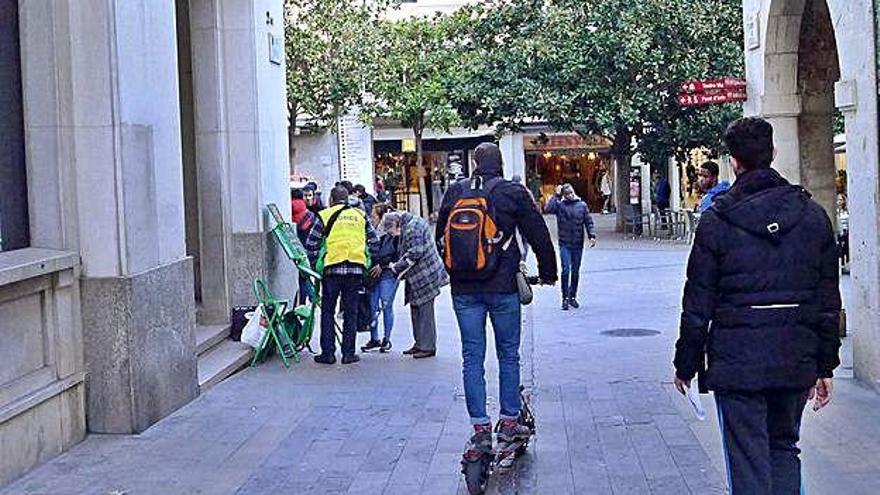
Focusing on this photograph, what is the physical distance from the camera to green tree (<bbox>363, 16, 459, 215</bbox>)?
34469 mm

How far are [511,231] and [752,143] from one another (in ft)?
7.12

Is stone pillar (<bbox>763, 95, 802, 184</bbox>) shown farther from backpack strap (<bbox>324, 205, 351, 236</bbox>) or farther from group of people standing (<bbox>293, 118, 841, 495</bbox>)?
group of people standing (<bbox>293, 118, 841, 495</bbox>)

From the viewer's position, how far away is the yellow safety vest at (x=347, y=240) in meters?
11.8

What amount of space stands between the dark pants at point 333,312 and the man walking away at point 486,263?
4812 millimetres

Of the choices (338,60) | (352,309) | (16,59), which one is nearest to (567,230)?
(352,309)

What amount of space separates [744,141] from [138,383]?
199 inches

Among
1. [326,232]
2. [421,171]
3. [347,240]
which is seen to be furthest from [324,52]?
[347,240]

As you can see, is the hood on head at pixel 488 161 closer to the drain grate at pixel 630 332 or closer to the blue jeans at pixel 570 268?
the drain grate at pixel 630 332

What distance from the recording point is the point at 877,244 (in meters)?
9.54

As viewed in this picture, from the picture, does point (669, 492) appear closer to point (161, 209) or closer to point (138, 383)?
point (138, 383)

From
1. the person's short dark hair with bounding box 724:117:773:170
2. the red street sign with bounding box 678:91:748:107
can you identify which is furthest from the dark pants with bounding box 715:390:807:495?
the red street sign with bounding box 678:91:748:107

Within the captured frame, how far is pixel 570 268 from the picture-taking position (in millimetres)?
17109

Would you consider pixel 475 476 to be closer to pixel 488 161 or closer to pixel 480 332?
pixel 480 332

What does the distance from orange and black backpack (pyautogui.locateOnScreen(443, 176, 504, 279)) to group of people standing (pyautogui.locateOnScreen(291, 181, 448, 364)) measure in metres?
4.91
